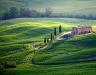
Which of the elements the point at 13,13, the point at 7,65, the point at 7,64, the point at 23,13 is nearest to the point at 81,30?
the point at 7,64

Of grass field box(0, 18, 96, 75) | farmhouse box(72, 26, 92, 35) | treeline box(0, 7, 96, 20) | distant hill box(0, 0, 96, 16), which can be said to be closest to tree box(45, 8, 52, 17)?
treeline box(0, 7, 96, 20)

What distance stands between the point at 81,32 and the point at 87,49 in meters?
14.1

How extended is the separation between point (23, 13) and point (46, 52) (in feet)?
183

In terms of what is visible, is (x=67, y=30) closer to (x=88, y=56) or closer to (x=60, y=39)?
(x=60, y=39)

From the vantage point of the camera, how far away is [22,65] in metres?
91.6

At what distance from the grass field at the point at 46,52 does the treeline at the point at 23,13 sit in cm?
1749

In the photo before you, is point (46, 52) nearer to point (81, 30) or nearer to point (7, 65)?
point (7, 65)

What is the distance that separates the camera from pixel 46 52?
99.1 m

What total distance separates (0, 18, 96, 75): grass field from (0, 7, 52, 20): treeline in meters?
17.5

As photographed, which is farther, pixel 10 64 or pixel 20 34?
pixel 20 34

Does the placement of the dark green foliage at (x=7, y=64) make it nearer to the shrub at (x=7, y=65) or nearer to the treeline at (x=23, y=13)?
the shrub at (x=7, y=65)

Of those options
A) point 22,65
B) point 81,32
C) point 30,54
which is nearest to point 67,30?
point 81,32

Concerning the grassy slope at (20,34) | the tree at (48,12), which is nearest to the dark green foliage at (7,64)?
the grassy slope at (20,34)

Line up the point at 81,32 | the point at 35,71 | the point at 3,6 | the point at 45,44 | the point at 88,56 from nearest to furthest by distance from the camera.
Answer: the point at 35,71 → the point at 88,56 → the point at 45,44 → the point at 81,32 → the point at 3,6
